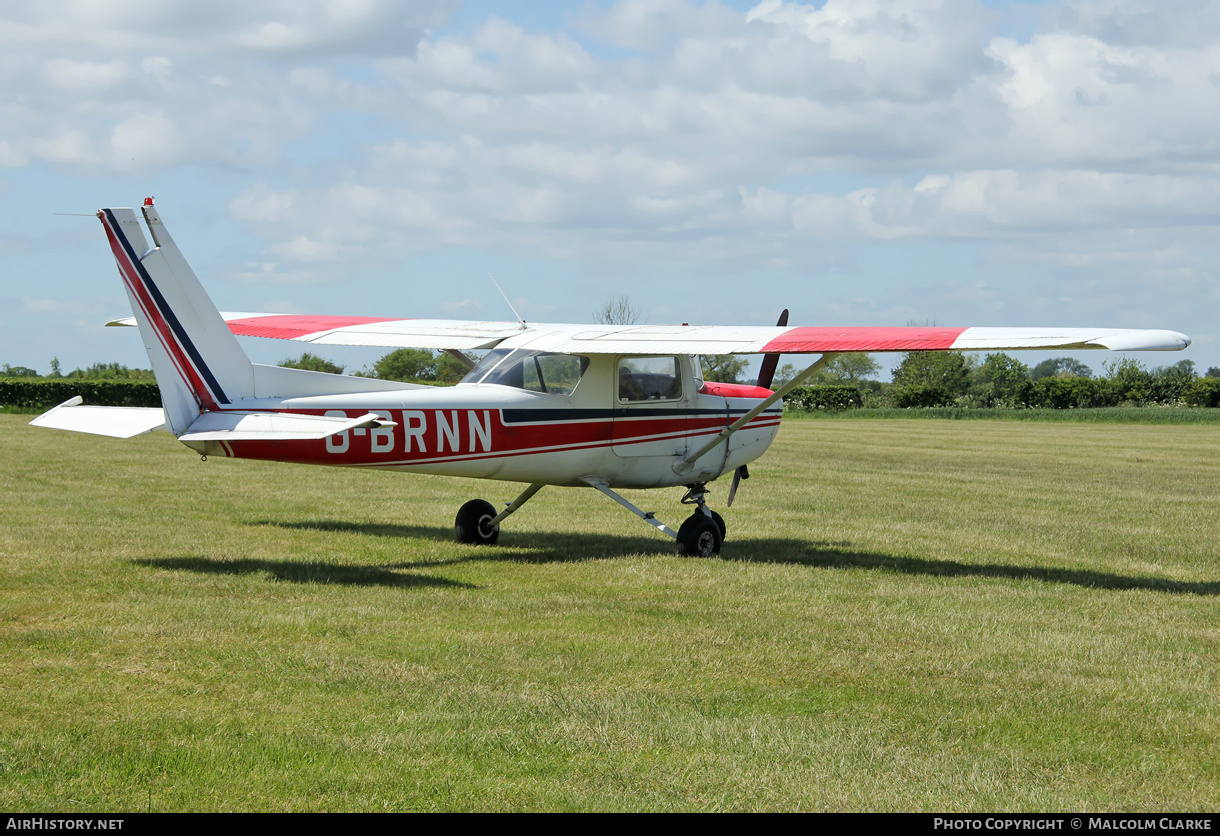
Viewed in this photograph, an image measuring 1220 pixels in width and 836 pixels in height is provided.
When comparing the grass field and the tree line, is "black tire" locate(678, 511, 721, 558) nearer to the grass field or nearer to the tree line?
the grass field

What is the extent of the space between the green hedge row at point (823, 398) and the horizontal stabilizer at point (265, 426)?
49648 mm

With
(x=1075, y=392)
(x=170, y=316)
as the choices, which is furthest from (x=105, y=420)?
(x=1075, y=392)

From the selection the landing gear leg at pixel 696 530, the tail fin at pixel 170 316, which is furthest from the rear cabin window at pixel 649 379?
the tail fin at pixel 170 316

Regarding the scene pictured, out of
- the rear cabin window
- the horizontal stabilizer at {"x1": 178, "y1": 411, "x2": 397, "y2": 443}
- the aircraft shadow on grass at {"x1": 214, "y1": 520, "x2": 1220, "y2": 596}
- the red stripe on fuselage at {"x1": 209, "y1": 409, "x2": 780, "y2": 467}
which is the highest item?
the rear cabin window

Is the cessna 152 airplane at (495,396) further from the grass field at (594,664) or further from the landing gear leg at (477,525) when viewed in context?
the grass field at (594,664)

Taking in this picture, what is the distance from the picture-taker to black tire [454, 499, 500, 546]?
455 inches

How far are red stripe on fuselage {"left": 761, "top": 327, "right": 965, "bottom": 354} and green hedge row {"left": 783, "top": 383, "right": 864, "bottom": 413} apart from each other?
1863 inches

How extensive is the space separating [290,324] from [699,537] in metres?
5.57

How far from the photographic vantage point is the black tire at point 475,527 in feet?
37.9

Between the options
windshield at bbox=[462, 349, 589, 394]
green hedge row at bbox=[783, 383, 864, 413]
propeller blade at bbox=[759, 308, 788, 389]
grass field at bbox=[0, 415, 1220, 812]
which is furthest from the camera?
green hedge row at bbox=[783, 383, 864, 413]

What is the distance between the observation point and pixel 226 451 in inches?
342

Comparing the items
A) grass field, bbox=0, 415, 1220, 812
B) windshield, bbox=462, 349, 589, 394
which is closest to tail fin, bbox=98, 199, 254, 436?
grass field, bbox=0, 415, 1220, 812

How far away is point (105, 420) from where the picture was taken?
9539mm
